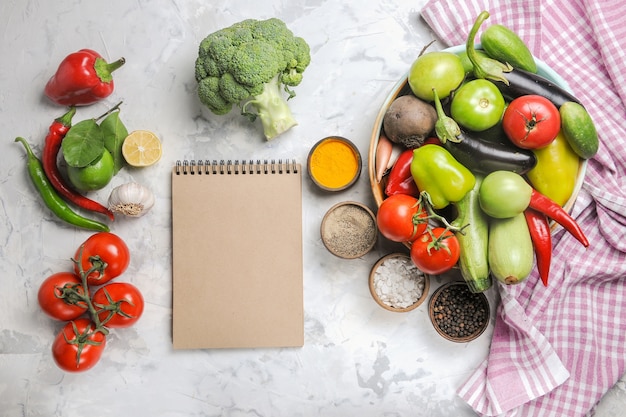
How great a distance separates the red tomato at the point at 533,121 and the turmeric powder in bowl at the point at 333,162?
0.39 m

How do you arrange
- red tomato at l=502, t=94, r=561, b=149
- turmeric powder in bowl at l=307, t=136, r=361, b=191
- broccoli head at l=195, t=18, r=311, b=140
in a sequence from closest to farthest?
red tomato at l=502, t=94, r=561, b=149 → broccoli head at l=195, t=18, r=311, b=140 → turmeric powder in bowl at l=307, t=136, r=361, b=191

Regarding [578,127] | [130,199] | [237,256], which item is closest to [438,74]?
[578,127]

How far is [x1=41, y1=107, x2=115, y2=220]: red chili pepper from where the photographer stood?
1506 millimetres

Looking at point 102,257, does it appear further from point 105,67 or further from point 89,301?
point 105,67

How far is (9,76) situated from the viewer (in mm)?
1577

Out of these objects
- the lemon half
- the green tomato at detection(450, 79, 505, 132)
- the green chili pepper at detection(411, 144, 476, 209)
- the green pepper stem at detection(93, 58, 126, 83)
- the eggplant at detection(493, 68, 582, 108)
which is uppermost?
the eggplant at detection(493, 68, 582, 108)

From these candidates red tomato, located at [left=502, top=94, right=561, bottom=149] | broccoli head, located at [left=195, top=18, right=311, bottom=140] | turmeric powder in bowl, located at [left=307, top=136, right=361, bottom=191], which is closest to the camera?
red tomato, located at [left=502, top=94, right=561, bottom=149]

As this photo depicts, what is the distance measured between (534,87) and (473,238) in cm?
37

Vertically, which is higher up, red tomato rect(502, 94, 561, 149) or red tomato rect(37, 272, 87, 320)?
red tomato rect(502, 94, 561, 149)

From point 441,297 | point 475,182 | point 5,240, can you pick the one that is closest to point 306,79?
point 475,182

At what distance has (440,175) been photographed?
1288 mm

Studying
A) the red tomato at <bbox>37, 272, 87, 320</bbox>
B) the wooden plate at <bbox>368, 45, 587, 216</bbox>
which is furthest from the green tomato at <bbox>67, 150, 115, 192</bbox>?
the wooden plate at <bbox>368, 45, 587, 216</bbox>

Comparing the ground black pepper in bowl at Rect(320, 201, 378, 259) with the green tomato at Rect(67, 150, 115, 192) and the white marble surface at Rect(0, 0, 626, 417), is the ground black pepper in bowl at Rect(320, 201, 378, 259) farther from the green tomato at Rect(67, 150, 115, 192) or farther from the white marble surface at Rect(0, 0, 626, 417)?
the green tomato at Rect(67, 150, 115, 192)

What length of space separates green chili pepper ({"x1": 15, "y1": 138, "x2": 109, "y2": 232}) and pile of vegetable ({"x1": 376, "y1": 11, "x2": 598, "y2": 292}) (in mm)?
789
